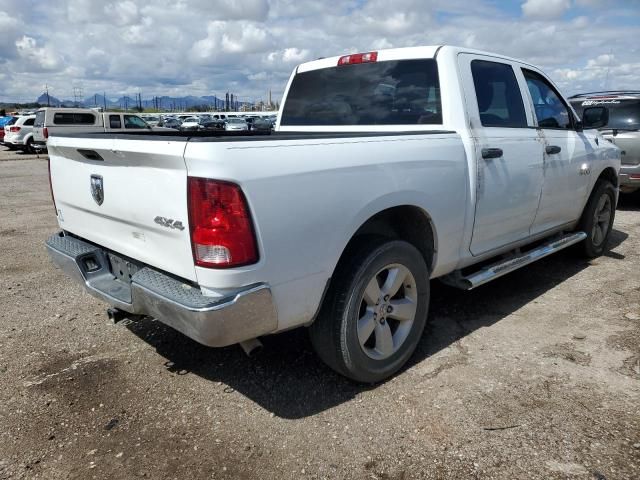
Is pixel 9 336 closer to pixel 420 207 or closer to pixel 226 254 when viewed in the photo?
pixel 226 254

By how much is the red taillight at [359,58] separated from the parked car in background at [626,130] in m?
5.49

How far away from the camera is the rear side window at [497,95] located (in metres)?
3.75

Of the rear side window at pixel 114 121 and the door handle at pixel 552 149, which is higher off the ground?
the door handle at pixel 552 149

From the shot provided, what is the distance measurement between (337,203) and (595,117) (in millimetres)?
3589

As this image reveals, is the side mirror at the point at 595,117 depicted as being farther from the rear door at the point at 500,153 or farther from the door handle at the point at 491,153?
the door handle at the point at 491,153

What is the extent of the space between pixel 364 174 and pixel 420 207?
55cm

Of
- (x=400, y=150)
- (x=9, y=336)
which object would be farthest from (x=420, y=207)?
(x=9, y=336)

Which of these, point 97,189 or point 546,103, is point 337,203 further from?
point 546,103

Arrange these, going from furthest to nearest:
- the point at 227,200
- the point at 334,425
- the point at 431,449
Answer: the point at 334,425 < the point at 431,449 < the point at 227,200

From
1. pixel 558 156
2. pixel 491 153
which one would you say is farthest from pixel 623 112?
pixel 491 153

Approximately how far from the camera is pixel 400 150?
296 centimetres

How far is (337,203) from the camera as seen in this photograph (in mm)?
2604

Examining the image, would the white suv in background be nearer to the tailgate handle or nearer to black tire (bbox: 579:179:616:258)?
the tailgate handle

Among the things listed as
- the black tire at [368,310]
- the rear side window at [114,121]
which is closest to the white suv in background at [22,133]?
the rear side window at [114,121]
